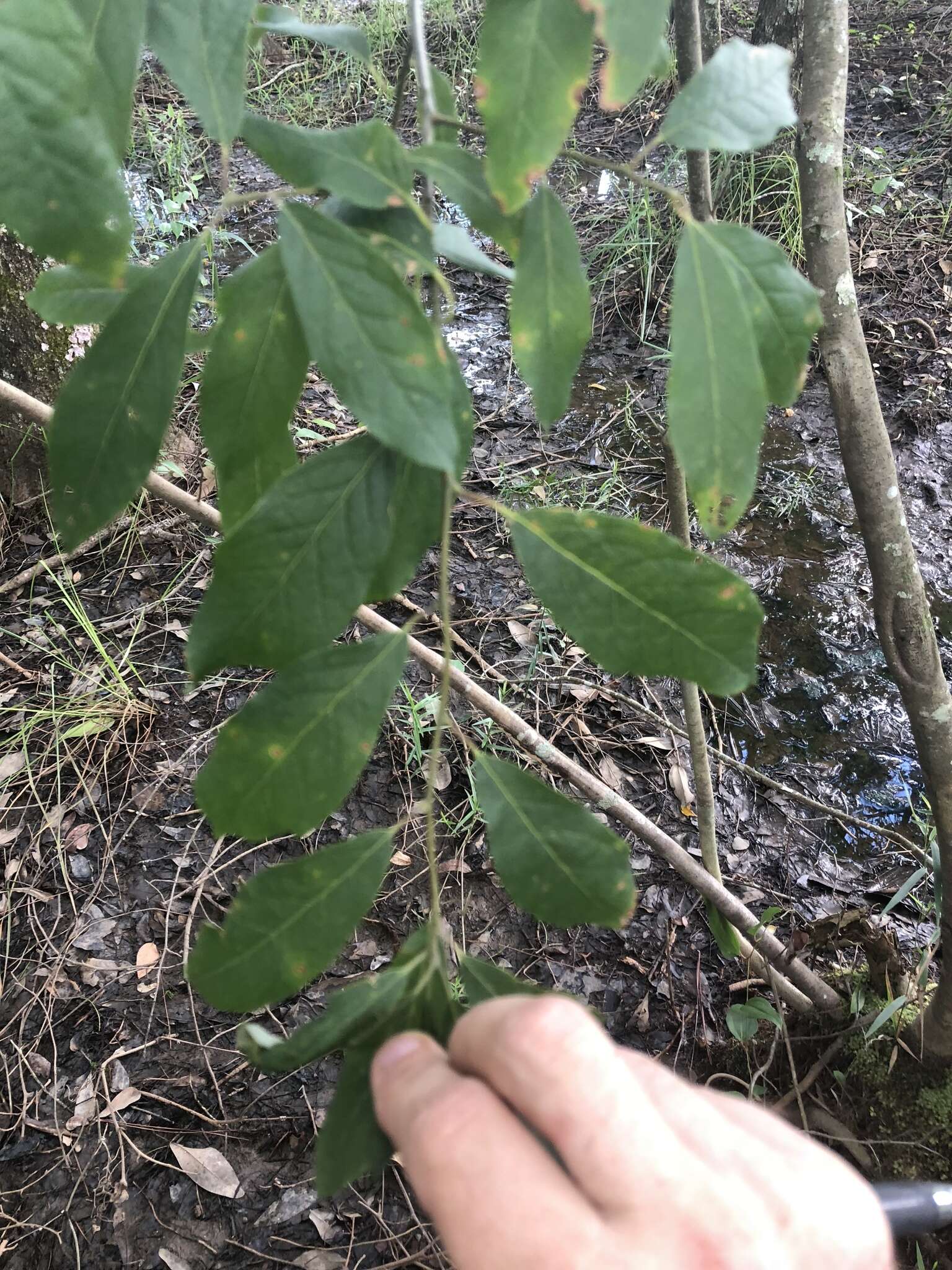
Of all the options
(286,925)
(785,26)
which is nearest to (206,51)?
(286,925)

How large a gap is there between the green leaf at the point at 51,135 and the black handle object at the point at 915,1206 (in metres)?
1.08

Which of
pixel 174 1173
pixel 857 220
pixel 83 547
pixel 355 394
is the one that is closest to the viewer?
pixel 355 394

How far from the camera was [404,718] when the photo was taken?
1.82 metres

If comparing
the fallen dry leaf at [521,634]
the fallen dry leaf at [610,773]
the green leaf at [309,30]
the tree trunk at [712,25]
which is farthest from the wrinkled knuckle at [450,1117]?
the tree trunk at [712,25]

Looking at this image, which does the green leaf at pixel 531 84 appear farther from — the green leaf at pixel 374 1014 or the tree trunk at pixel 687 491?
the green leaf at pixel 374 1014

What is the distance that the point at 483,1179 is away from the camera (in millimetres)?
410

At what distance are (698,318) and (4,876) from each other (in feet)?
5.51

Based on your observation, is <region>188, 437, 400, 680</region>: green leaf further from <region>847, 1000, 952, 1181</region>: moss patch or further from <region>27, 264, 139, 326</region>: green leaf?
<region>847, 1000, 952, 1181</region>: moss patch

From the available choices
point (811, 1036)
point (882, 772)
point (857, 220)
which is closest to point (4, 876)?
point (811, 1036)

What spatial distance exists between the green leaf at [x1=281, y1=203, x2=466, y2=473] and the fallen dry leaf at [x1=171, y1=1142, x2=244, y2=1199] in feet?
4.35

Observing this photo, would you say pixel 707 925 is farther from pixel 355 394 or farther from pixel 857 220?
pixel 857 220

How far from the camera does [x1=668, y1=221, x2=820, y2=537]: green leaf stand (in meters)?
0.52

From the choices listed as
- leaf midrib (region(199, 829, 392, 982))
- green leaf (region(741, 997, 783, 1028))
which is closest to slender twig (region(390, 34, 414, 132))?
leaf midrib (region(199, 829, 392, 982))

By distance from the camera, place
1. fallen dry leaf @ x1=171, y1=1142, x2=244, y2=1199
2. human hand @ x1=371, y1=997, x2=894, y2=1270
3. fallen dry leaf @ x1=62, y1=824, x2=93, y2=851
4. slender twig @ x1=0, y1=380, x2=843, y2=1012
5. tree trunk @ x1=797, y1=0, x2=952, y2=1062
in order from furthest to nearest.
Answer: fallen dry leaf @ x1=62, y1=824, x2=93, y2=851
fallen dry leaf @ x1=171, y1=1142, x2=244, y2=1199
slender twig @ x1=0, y1=380, x2=843, y2=1012
tree trunk @ x1=797, y1=0, x2=952, y2=1062
human hand @ x1=371, y1=997, x2=894, y2=1270
